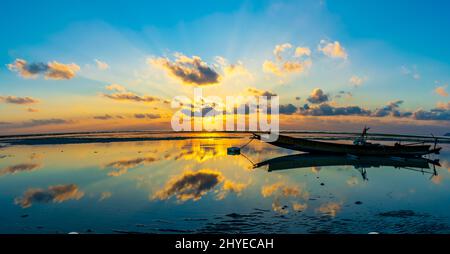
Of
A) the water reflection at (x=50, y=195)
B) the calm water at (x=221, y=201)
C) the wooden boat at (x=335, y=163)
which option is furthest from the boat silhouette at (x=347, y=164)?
the water reflection at (x=50, y=195)

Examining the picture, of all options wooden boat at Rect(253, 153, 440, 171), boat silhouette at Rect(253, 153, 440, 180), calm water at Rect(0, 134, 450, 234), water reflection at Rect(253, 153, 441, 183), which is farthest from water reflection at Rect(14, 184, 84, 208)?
wooden boat at Rect(253, 153, 440, 171)

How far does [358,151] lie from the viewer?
3522cm

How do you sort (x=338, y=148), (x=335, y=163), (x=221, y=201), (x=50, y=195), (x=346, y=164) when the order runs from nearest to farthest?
(x=221, y=201), (x=50, y=195), (x=346, y=164), (x=335, y=163), (x=338, y=148)

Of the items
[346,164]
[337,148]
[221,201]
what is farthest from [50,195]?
[337,148]

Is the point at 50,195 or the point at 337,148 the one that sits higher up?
the point at 337,148

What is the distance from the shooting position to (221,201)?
13.5 meters

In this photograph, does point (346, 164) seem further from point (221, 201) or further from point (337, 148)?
point (221, 201)

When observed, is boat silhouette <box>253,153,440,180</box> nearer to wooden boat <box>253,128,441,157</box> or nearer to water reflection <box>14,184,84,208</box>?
wooden boat <box>253,128,441,157</box>

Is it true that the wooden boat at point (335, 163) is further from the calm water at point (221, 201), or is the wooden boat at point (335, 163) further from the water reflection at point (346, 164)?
the calm water at point (221, 201)

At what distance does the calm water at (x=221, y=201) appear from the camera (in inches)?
408

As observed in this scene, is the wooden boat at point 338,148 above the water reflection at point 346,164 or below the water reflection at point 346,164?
above

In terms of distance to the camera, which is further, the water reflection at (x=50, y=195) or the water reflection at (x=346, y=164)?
the water reflection at (x=346, y=164)
